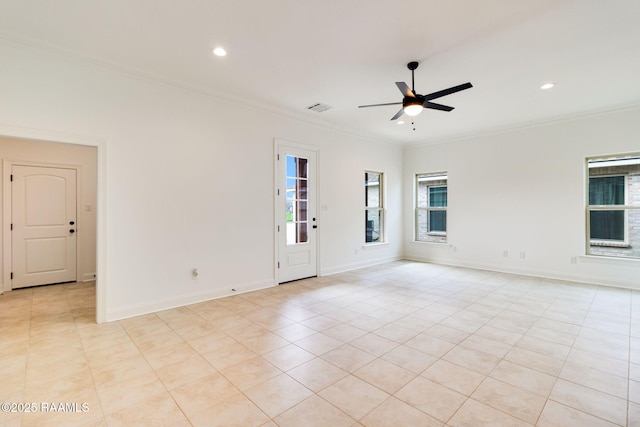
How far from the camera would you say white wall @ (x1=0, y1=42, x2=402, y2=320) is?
322 cm

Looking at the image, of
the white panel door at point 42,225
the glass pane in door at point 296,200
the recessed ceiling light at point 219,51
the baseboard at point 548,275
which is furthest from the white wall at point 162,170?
the baseboard at point 548,275

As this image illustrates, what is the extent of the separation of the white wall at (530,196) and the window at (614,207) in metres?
0.22

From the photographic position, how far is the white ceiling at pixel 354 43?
2555 millimetres

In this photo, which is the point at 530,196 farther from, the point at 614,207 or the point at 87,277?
the point at 87,277

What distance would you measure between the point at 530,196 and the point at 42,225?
28.9 ft

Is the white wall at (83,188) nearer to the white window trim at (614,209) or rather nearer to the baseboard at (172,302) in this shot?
the baseboard at (172,302)

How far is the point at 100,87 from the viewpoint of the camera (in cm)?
346

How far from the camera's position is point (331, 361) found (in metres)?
2.62

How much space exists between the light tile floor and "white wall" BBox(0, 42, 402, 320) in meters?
0.51

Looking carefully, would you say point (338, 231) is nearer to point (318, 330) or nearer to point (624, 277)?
point (318, 330)

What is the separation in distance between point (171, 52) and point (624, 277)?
738cm

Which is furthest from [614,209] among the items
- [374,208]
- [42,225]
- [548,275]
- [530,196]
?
[42,225]

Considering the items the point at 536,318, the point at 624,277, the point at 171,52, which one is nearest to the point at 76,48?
the point at 171,52

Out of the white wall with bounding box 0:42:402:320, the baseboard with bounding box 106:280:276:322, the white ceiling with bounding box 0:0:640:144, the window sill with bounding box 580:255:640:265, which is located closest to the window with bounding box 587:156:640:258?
the window sill with bounding box 580:255:640:265
